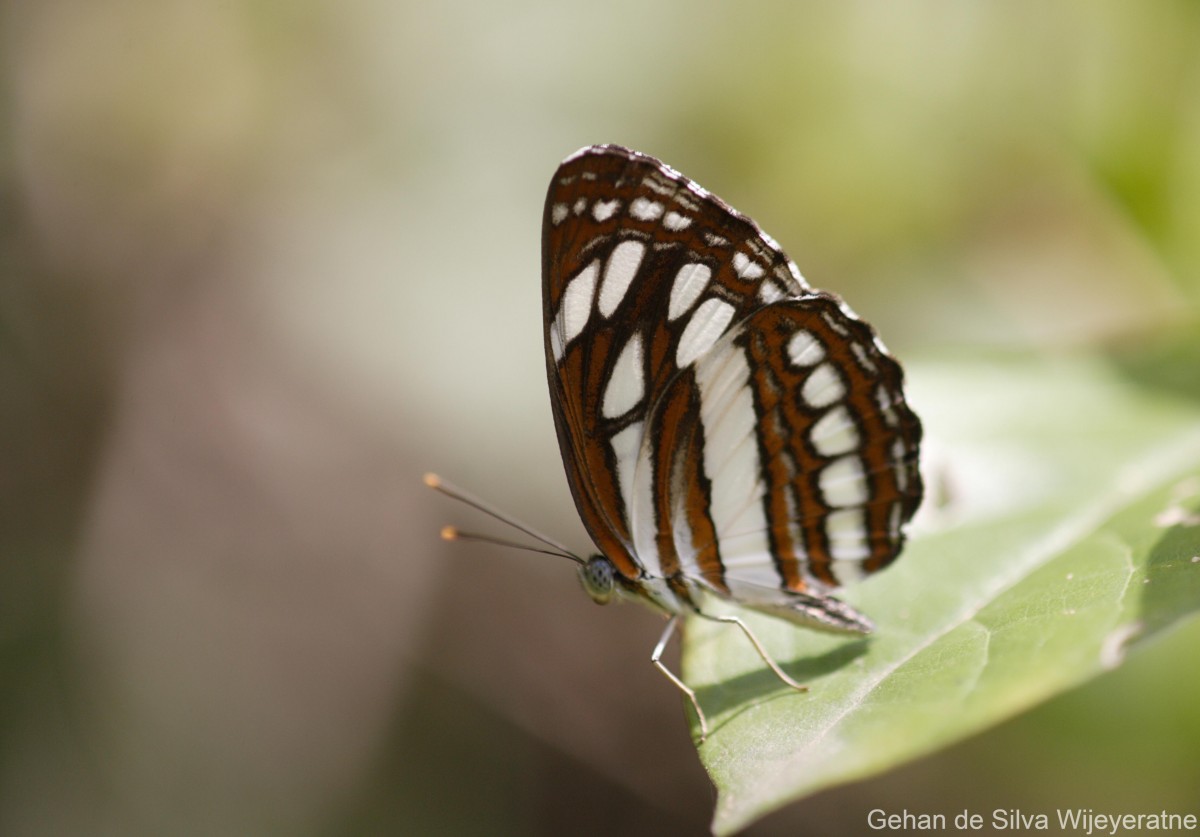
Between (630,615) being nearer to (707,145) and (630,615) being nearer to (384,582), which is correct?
(384,582)

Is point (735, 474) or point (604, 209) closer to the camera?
point (604, 209)

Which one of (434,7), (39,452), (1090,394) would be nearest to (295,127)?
(434,7)

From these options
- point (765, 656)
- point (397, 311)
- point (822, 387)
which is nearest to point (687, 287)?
point (822, 387)

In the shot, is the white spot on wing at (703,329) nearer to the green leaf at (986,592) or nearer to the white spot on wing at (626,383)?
the white spot on wing at (626,383)

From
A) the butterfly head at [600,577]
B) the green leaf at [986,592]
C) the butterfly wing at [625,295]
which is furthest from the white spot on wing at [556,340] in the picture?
the green leaf at [986,592]

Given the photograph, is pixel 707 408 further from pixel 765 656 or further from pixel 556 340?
pixel 765 656
